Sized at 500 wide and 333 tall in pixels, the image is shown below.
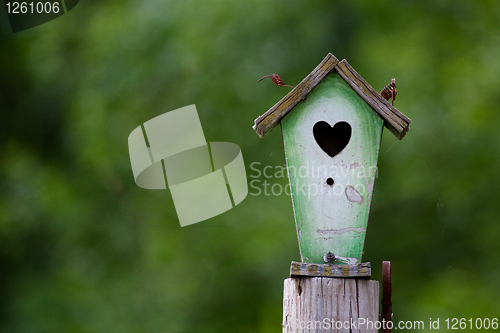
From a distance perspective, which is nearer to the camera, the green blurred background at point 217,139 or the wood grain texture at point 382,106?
the wood grain texture at point 382,106

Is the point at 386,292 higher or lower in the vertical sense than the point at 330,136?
lower

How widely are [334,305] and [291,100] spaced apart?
0.82m

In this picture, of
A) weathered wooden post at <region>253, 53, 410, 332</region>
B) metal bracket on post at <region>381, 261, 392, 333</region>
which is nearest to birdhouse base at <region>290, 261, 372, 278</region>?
weathered wooden post at <region>253, 53, 410, 332</region>

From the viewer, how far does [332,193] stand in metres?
1.87

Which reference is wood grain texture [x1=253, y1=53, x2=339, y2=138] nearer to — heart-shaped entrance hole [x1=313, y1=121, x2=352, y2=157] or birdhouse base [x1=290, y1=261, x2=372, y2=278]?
heart-shaped entrance hole [x1=313, y1=121, x2=352, y2=157]

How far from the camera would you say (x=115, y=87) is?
5648 mm

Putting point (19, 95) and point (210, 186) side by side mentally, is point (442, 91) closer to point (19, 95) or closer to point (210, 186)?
point (210, 186)

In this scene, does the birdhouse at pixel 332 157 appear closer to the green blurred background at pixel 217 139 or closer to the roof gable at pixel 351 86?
the roof gable at pixel 351 86

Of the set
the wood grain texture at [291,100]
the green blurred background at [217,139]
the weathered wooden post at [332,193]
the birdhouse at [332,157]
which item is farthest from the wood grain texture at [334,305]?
the green blurred background at [217,139]

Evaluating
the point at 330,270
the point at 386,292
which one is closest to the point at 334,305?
the point at 330,270

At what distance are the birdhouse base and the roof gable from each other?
0.57m

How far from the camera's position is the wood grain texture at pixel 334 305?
1654mm

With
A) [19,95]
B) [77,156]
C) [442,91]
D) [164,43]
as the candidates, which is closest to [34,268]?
[77,156]

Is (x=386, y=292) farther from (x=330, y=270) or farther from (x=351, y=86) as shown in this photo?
(x=351, y=86)
